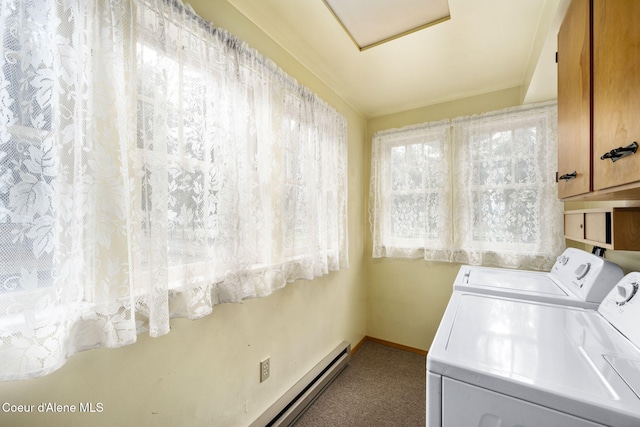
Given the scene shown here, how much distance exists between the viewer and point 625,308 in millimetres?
884

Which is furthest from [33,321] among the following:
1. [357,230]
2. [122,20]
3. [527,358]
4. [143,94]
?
[357,230]

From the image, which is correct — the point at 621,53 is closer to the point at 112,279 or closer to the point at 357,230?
the point at 112,279

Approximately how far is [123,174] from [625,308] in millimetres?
1761

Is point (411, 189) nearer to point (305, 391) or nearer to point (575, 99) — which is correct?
point (575, 99)

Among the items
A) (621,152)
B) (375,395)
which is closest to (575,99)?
(621,152)

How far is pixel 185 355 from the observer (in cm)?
109

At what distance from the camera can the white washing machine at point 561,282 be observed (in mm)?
1106

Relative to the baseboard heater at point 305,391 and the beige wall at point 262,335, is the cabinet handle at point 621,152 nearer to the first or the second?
the beige wall at point 262,335

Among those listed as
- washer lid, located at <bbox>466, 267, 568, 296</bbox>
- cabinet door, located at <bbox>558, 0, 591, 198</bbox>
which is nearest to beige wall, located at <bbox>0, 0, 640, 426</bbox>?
washer lid, located at <bbox>466, 267, 568, 296</bbox>

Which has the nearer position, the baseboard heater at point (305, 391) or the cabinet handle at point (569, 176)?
the cabinet handle at point (569, 176)

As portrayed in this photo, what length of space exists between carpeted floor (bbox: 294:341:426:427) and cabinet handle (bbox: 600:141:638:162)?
71.1 inches

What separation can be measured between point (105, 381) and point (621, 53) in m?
1.84

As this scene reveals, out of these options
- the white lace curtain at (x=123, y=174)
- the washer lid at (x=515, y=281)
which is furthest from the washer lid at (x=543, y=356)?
the white lace curtain at (x=123, y=174)

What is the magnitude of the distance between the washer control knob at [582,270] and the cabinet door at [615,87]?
0.67 metres
